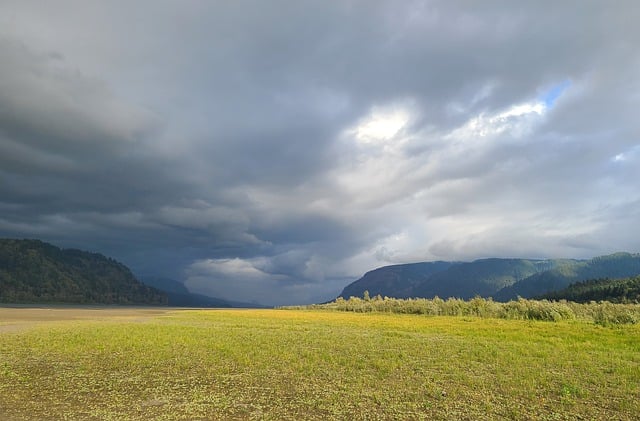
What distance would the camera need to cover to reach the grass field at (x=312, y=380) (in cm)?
1445

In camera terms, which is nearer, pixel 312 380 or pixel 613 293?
pixel 312 380

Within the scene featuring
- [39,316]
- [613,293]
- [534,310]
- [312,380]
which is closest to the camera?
[312,380]

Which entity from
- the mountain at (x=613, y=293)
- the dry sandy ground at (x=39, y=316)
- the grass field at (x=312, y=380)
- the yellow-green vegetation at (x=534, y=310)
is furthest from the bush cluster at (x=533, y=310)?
the mountain at (x=613, y=293)

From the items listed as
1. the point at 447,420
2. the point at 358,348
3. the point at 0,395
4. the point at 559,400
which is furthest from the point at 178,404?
the point at 358,348

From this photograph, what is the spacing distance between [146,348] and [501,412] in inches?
950

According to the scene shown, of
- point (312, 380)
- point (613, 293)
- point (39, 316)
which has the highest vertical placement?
point (39, 316)

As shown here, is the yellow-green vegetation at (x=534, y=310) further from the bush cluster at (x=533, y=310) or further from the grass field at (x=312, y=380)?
the grass field at (x=312, y=380)

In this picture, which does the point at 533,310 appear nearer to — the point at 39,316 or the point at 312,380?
the point at 312,380

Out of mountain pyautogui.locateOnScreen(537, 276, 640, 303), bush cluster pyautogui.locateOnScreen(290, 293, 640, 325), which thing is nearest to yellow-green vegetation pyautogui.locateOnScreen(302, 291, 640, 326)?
bush cluster pyautogui.locateOnScreen(290, 293, 640, 325)

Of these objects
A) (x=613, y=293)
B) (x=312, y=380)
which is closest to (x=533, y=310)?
(x=312, y=380)

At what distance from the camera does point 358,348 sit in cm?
3094

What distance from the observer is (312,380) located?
19.2 metres

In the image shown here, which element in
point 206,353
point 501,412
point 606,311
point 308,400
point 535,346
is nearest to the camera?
point 501,412

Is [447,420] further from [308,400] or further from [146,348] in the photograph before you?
[146,348]
